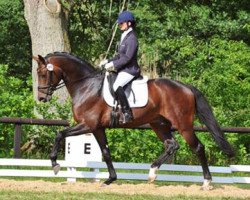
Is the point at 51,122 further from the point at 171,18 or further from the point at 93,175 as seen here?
the point at 171,18

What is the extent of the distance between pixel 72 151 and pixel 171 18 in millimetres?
15667

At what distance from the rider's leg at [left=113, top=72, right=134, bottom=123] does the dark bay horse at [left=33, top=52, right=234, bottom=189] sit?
0.67 feet

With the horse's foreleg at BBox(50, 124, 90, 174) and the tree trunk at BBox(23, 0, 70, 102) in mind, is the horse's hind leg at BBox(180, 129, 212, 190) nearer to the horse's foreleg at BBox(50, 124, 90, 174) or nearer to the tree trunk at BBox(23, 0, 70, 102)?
the horse's foreleg at BBox(50, 124, 90, 174)

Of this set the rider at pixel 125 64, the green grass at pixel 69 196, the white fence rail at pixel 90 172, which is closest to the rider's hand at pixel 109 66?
the rider at pixel 125 64

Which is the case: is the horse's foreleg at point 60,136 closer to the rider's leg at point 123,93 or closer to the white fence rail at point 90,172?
the rider's leg at point 123,93

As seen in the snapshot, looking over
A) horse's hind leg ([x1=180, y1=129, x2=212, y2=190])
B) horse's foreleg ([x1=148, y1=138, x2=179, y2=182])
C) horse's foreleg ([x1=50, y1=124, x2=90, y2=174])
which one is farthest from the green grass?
horse's hind leg ([x1=180, y1=129, x2=212, y2=190])

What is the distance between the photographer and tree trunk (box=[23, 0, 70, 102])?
701 inches

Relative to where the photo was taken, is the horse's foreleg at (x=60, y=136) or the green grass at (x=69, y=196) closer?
the green grass at (x=69, y=196)

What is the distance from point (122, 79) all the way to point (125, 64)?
0.25 m

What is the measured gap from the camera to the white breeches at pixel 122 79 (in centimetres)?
1188

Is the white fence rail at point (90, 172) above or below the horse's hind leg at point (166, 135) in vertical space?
below

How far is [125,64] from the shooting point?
39.0ft

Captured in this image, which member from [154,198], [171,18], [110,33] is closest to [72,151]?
[154,198]

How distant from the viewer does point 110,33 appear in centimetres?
2694
